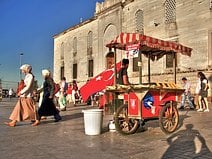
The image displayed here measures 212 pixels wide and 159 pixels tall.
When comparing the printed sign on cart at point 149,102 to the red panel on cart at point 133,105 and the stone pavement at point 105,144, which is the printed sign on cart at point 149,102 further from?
the stone pavement at point 105,144

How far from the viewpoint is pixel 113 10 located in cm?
3150

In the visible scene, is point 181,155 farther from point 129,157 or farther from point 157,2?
point 157,2

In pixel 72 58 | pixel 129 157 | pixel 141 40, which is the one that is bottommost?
pixel 129 157

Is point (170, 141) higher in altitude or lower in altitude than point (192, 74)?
lower

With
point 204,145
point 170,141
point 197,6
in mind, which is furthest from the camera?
point 197,6

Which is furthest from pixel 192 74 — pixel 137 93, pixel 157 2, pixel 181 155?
pixel 181 155

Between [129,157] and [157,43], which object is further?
[157,43]

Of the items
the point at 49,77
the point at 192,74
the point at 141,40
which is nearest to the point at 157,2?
the point at 192,74

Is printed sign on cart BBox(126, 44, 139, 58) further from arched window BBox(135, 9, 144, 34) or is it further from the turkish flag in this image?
arched window BBox(135, 9, 144, 34)

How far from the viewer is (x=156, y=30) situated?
25.6 metres

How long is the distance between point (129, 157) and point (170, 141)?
6.30ft

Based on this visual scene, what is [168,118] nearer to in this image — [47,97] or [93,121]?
[93,121]

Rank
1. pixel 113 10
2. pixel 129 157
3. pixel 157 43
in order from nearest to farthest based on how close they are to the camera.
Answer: pixel 129 157, pixel 157 43, pixel 113 10

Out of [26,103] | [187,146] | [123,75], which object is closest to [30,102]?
[26,103]
